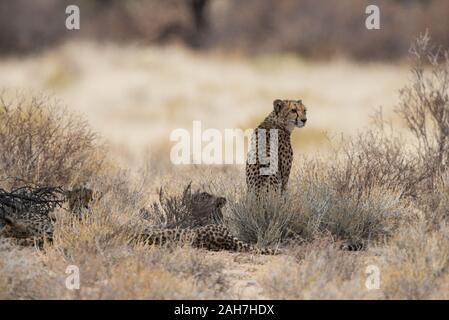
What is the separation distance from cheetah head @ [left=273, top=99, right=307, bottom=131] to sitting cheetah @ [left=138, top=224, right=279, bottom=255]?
1.26 meters

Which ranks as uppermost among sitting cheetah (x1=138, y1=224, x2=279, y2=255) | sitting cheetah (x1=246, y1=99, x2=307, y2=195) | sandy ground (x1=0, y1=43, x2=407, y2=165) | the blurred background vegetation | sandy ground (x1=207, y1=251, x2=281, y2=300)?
the blurred background vegetation

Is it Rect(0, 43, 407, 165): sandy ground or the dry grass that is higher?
Rect(0, 43, 407, 165): sandy ground

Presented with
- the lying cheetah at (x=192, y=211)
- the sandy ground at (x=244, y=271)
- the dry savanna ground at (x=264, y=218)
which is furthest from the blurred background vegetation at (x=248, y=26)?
the sandy ground at (x=244, y=271)

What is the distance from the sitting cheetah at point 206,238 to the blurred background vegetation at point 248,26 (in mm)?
24305

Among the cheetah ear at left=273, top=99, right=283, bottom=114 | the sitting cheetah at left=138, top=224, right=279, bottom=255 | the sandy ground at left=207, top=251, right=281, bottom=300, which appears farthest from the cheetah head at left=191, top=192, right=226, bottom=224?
the cheetah ear at left=273, top=99, right=283, bottom=114

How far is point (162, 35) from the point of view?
1379 inches

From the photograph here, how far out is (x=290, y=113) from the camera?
8.61m

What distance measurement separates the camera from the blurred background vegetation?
33.3 m

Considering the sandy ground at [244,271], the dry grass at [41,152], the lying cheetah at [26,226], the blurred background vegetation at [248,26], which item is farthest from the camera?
the blurred background vegetation at [248,26]

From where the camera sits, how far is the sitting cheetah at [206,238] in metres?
7.59

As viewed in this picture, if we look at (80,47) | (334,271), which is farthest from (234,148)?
(80,47)

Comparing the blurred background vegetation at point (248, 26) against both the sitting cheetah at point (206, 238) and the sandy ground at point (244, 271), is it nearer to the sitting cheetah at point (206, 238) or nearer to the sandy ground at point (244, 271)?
the sitting cheetah at point (206, 238)

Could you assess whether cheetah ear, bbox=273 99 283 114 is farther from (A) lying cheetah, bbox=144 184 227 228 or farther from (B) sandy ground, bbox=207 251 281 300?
(B) sandy ground, bbox=207 251 281 300
